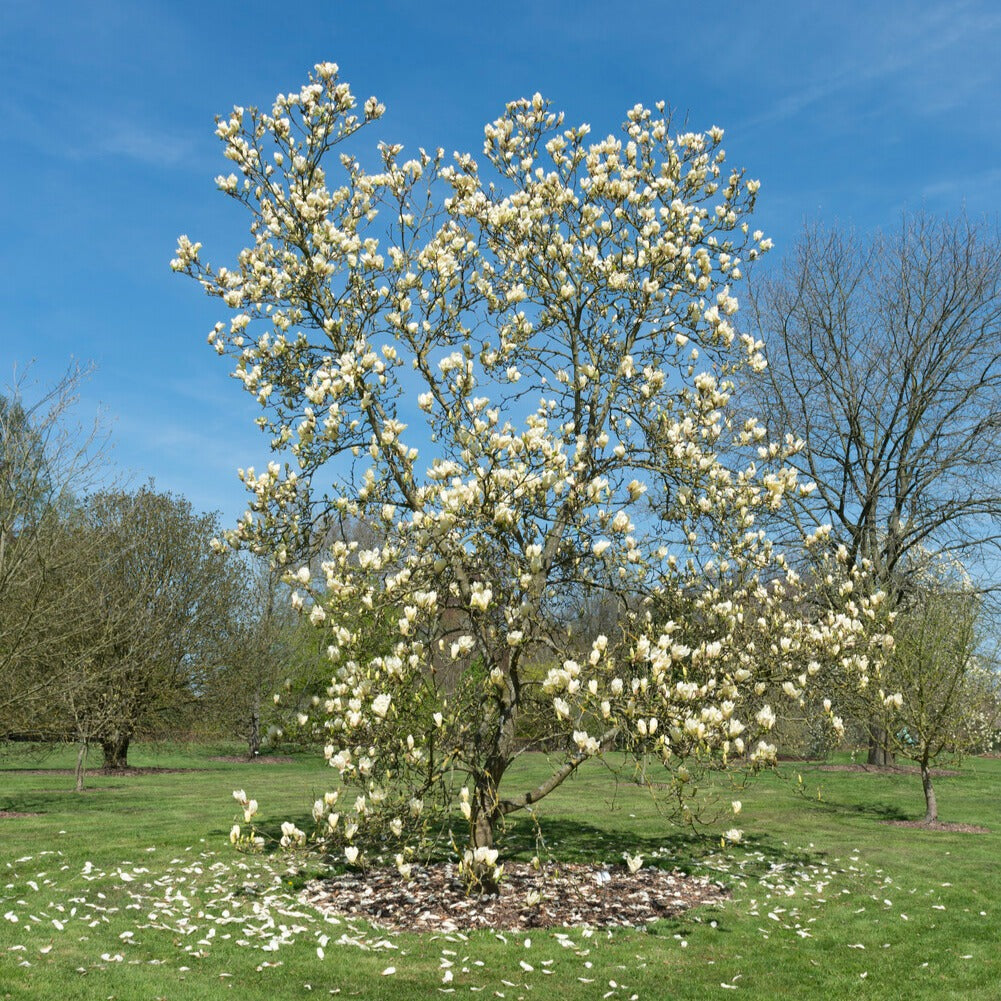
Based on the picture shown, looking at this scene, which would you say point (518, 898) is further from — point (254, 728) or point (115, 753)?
point (254, 728)

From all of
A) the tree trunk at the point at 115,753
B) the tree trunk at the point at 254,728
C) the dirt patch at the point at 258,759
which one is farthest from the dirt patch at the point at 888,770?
the tree trunk at the point at 115,753

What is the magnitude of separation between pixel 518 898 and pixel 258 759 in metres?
29.1

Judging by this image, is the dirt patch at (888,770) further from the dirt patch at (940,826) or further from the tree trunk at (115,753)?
the tree trunk at (115,753)

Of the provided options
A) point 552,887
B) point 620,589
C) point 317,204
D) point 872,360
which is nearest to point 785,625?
point 620,589

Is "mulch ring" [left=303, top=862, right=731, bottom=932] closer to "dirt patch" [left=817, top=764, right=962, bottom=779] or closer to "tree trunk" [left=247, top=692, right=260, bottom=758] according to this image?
"dirt patch" [left=817, top=764, right=962, bottom=779]

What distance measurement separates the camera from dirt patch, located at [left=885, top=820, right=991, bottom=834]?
58.8ft

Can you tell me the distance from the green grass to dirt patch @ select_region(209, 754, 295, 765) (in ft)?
59.5

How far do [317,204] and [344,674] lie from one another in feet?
19.1

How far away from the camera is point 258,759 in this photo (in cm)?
3716

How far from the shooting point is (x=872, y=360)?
29.7 m

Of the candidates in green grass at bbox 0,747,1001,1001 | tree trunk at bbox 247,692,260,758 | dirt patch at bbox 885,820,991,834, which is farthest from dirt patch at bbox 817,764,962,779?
tree trunk at bbox 247,692,260,758

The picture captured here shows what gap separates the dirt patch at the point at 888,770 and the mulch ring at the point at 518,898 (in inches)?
672

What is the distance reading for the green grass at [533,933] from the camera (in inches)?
332

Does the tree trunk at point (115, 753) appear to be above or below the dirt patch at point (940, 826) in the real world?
below
